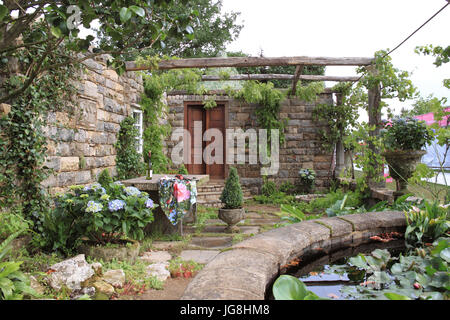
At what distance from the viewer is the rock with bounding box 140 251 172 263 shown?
365cm

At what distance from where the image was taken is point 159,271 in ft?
10.5

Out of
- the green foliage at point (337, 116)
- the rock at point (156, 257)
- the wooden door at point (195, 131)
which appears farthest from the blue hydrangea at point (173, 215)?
the green foliage at point (337, 116)

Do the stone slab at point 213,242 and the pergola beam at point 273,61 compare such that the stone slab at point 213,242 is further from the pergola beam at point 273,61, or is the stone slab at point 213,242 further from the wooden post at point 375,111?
the pergola beam at point 273,61

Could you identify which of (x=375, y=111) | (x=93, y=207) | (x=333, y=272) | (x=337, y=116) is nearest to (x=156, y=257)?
(x=93, y=207)

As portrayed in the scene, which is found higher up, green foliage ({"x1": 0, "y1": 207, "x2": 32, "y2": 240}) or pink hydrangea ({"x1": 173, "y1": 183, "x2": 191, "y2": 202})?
pink hydrangea ({"x1": 173, "y1": 183, "x2": 191, "y2": 202})

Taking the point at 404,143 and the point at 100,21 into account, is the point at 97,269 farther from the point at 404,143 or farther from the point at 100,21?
the point at 404,143

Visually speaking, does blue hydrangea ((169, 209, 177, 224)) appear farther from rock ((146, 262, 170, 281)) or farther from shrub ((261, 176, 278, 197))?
shrub ((261, 176, 278, 197))

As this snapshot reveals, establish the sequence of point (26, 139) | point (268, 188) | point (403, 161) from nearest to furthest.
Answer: point (26, 139) → point (403, 161) → point (268, 188)

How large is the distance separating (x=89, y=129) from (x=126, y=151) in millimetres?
1287

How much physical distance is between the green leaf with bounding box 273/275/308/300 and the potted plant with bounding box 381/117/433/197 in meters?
3.56

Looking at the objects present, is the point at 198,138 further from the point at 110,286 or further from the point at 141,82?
the point at 110,286

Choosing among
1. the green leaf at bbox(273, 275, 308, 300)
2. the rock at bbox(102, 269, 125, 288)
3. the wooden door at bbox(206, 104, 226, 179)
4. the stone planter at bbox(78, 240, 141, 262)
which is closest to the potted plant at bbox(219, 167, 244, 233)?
the stone planter at bbox(78, 240, 141, 262)

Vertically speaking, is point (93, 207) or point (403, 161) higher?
point (403, 161)

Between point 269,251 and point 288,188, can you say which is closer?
point 269,251
